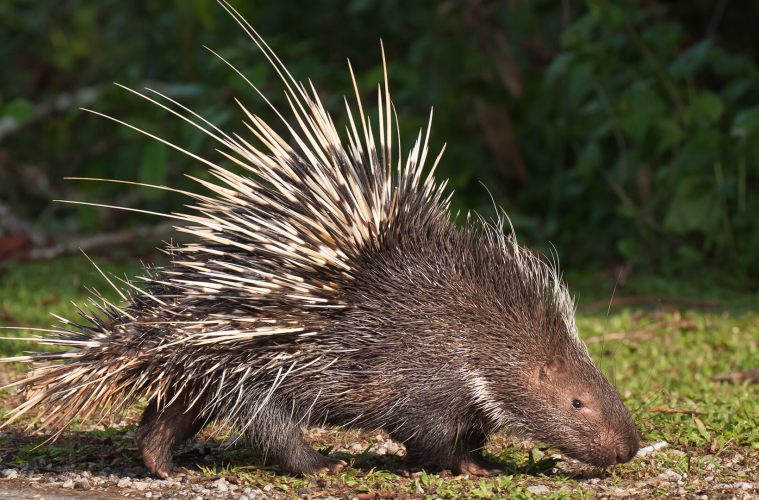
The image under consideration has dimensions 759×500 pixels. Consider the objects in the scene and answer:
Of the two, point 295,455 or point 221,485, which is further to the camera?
point 295,455

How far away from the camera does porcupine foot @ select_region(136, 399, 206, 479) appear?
4707mm

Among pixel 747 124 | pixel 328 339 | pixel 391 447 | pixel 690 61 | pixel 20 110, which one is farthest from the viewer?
pixel 20 110

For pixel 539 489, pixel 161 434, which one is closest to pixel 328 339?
pixel 161 434

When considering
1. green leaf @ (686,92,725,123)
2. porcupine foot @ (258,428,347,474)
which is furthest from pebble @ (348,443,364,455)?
green leaf @ (686,92,725,123)

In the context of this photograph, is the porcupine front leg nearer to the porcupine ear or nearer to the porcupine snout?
the porcupine ear

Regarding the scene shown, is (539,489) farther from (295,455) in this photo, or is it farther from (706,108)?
(706,108)

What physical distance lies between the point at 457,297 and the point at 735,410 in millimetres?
1944

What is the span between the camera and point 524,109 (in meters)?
10.2

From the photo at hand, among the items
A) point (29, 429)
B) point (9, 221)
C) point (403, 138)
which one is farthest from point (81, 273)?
point (29, 429)

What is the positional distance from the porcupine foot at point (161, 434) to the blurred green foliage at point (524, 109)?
393cm

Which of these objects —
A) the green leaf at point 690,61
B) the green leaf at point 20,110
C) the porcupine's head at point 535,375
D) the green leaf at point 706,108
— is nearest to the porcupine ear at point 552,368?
the porcupine's head at point 535,375

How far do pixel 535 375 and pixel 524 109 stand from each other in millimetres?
5875

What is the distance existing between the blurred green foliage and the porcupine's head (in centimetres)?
409

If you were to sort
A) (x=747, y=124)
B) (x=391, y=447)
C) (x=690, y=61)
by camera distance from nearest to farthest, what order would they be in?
(x=391, y=447) < (x=747, y=124) < (x=690, y=61)
